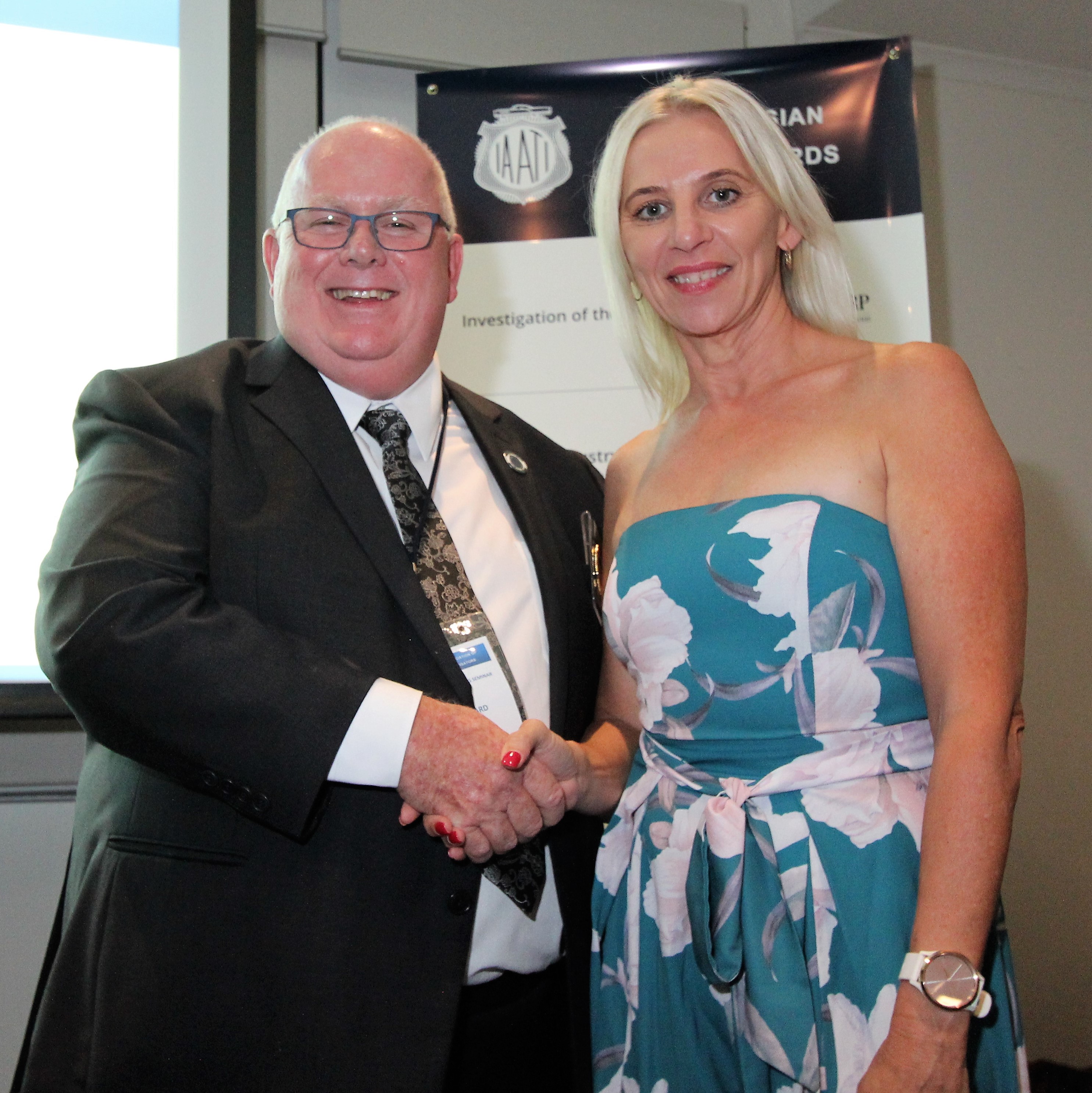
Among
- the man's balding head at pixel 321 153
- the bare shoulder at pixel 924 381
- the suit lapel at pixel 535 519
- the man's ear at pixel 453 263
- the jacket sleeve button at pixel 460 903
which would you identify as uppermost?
the man's balding head at pixel 321 153

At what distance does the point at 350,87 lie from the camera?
3439mm

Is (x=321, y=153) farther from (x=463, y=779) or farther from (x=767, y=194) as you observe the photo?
(x=463, y=779)

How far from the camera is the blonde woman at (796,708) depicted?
130cm

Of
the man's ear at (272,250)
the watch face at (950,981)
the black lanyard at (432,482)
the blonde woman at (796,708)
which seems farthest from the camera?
the man's ear at (272,250)

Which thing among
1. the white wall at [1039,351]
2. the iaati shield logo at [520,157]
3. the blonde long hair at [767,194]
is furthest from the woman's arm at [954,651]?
the white wall at [1039,351]

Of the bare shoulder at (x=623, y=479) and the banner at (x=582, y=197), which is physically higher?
the banner at (x=582, y=197)

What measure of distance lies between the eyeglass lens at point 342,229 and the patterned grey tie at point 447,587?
38cm

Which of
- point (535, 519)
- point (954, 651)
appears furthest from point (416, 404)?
point (954, 651)

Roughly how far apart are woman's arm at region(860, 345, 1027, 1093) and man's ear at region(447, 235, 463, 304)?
0.92 meters

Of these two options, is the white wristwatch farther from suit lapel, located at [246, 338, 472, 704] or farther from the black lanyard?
the black lanyard

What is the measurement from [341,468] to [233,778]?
1.73 ft

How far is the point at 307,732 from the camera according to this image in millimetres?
1360

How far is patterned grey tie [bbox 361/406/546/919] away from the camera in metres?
1.62

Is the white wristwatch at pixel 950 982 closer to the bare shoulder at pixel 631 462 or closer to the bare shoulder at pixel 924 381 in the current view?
the bare shoulder at pixel 924 381
